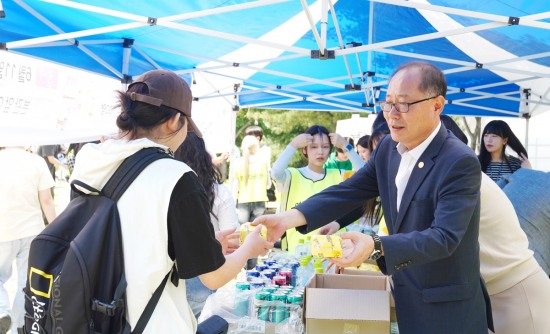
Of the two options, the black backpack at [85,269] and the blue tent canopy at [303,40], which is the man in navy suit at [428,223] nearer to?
the black backpack at [85,269]

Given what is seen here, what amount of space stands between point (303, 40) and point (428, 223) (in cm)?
530

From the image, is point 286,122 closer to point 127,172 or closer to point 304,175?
point 304,175

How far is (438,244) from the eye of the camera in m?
1.69

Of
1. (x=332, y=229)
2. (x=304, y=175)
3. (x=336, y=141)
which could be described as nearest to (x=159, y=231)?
(x=332, y=229)

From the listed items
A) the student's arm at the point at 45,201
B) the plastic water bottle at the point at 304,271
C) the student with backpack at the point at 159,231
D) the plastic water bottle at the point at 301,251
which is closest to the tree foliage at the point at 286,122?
the student's arm at the point at 45,201

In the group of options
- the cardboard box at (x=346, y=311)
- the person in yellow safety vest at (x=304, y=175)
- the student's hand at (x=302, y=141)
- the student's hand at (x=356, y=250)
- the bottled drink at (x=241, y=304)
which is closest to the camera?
the student's hand at (x=356, y=250)

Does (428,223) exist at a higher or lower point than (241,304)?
higher

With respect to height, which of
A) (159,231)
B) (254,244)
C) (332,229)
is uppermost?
(159,231)

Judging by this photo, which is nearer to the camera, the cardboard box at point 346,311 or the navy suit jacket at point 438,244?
the navy suit jacket at point 438,244

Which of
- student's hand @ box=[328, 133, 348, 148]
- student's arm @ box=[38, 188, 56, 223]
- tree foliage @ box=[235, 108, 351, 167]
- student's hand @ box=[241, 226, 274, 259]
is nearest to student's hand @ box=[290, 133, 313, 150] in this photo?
student's hand @ box=[328, 133, 348, 148]

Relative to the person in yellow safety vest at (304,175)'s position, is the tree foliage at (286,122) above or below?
above

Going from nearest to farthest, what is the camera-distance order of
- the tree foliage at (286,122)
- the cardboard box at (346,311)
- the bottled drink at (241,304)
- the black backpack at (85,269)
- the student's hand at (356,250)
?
the black backpack at (85,269), the student's hand at (356,250), the cardboard box at (346,311), the bottled drink at (241,304), the tree foliage at (286,122)

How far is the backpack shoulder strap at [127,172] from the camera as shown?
1.54 meters

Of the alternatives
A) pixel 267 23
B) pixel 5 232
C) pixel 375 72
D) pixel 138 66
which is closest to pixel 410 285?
pixel 5 232
